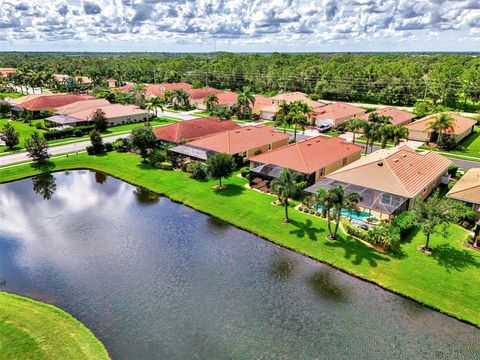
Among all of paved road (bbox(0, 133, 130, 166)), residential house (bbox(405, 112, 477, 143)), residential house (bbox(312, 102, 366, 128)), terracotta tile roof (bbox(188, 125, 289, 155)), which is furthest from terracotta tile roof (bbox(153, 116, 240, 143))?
residential house (bbox(405, 112, 477, 143))

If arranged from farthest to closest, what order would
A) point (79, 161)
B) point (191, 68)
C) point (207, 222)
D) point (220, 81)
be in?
1. point (191, 68)
2. point (220, 81)
3. point (79, 161)
4. point (207, 222)

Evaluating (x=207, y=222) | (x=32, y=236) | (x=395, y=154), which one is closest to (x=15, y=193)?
(x=32, y=236)

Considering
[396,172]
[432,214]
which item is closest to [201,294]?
[432,214]

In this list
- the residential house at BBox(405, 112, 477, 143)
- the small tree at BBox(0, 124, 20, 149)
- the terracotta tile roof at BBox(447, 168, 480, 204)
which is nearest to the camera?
the terracotta tile roof at BBox(447, 168, 480, 204)

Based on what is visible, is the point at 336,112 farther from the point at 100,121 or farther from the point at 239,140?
the point at 100,121

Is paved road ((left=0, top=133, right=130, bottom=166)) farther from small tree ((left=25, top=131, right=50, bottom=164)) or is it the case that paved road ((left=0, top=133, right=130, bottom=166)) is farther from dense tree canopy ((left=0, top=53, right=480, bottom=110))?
dense tree canopy ((left=0, top=53, right=480, bottom=110))

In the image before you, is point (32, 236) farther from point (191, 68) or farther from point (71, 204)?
point (191, 68)
